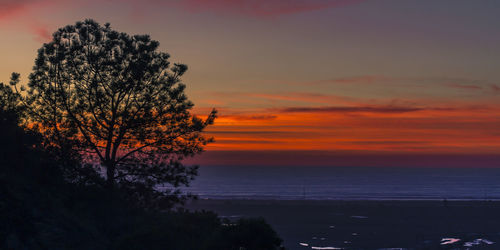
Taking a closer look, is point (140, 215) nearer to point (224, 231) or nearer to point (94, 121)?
point (224, 231)

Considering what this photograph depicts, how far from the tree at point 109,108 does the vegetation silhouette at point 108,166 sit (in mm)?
59

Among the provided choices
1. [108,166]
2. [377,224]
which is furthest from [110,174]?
[377,224]

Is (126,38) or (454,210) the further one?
(454,210)

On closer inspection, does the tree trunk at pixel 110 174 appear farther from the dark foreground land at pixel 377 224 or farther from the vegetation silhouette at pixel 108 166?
the dark foreground land at pixel 377 224

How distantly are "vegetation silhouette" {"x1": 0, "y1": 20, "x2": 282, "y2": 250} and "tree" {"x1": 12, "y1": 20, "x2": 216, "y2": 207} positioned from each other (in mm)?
59

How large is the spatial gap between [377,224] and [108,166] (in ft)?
140

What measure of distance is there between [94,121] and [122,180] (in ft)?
12.6

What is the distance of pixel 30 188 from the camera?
2039 centimetres

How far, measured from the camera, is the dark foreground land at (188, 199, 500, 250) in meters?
45.9

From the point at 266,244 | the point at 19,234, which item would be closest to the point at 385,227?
the point at 266,244

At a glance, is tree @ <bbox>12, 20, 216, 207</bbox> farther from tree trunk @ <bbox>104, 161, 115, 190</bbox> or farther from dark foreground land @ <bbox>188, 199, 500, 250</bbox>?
dark foreground land @ <bbox>188, 199, 500, 250</bbox>

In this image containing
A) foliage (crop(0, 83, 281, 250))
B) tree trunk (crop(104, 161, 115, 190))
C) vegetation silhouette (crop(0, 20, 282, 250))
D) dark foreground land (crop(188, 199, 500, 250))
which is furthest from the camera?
dark foreground land (crop(188, 199, 500, 250))

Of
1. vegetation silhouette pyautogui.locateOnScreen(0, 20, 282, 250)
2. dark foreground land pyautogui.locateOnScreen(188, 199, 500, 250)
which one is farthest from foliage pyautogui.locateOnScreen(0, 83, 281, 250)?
dark foreground land pyautogui.locateOnScreen(188, 199, 500, 250)

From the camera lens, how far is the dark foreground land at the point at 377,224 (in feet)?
151
